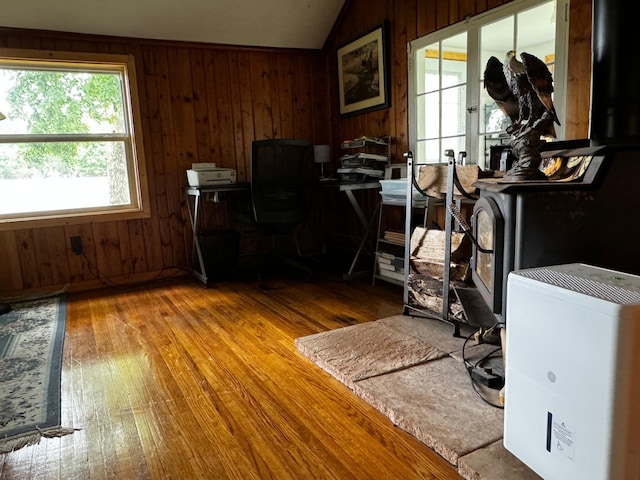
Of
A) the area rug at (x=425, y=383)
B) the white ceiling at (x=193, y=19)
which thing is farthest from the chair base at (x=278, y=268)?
the white ceiling at (x=193, y=19)

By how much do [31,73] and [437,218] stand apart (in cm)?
330

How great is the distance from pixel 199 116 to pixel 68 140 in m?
1.07

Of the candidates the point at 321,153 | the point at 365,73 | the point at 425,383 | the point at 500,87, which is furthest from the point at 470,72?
the point at 425,383

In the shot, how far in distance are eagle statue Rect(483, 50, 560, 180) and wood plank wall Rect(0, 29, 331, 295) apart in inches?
117

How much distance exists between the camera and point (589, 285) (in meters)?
1.11

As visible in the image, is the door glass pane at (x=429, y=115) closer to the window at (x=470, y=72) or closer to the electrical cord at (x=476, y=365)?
the window at (x=470, y=72)

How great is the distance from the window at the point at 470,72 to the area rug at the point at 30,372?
2.68 metres

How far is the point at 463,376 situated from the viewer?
1.96 m

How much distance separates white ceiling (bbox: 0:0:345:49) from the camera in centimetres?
335

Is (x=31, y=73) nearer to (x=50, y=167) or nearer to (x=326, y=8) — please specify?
(x=50, y=167)

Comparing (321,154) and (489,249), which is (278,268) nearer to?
(321,154)

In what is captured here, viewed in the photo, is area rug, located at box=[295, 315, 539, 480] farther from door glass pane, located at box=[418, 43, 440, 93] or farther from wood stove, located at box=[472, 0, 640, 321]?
door glass pane, located at box=[418, 43, 440, 93]

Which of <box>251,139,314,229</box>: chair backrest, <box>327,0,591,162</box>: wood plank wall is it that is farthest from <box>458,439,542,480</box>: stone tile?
<box>251,139,314,229</box>: chair backrest

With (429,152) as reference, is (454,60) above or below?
above
